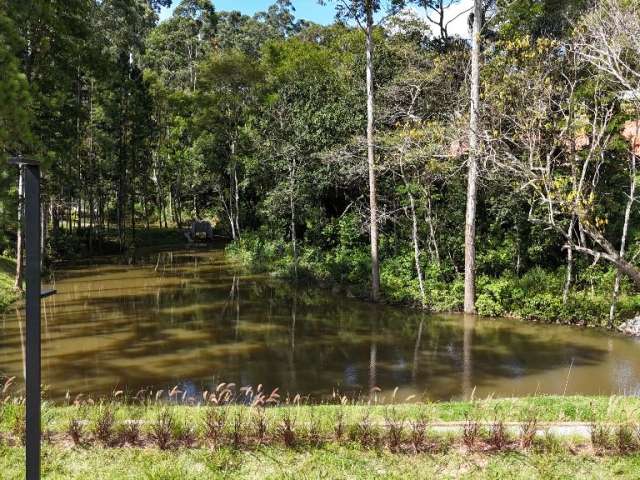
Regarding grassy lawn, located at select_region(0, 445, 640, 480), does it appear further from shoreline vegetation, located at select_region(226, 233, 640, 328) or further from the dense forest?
shoreline vegetation, located at select_region(226, 233, 640, 328)

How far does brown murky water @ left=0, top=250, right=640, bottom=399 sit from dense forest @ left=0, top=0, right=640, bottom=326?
2.01 m

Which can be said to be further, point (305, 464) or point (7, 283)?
point (7, 283)

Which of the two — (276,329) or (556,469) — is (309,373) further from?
(556,469)

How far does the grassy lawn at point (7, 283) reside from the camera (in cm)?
1625

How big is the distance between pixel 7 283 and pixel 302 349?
11120 mm

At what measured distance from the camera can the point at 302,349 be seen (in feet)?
40.1

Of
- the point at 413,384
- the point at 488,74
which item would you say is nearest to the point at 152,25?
the point at 488,74

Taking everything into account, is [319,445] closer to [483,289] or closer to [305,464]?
[305,464]

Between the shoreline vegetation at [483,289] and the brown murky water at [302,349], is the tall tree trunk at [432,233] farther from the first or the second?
the brown murky water at [302,349]

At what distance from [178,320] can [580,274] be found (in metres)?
11.2

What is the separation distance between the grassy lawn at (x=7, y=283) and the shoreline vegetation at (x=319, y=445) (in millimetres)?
11261

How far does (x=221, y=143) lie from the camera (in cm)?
3055

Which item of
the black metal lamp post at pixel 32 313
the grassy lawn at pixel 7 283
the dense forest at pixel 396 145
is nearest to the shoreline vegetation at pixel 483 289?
the dense forest at pixel 396 145

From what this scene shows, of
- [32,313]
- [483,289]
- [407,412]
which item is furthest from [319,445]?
[483,289]
